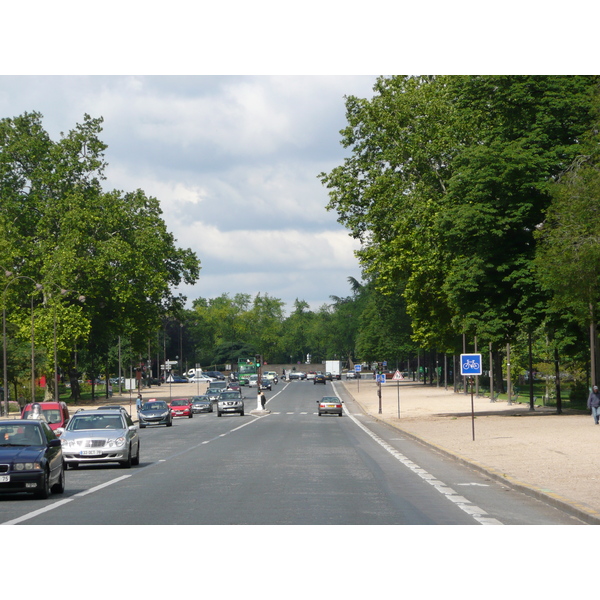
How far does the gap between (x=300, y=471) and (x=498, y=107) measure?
2838 centimetres

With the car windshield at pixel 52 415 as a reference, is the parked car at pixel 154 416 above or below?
below

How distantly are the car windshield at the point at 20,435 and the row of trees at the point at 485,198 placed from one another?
20.8 m

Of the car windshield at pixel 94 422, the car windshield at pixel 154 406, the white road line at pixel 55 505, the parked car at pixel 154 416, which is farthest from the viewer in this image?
the car windshield at pixel 154 406


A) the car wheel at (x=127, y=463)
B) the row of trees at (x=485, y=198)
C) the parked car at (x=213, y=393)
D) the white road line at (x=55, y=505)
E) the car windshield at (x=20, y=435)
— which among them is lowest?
the parked car at (x=213, y=393)

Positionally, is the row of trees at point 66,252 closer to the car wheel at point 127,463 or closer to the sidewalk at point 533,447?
the sidewalk at point 533,447

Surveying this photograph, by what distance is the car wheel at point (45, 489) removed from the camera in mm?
16703

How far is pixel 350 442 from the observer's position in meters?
34.6

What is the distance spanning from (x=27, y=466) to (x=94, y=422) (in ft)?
29.5

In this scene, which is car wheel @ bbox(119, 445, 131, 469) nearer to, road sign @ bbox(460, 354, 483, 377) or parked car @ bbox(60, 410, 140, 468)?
parked car @ bbox(60, 410, 140, 468)

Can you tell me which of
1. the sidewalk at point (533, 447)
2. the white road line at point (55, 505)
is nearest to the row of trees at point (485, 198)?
the sidewalk at point (533, 447)

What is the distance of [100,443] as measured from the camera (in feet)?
79.7

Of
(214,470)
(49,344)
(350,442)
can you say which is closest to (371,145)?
(350,442)

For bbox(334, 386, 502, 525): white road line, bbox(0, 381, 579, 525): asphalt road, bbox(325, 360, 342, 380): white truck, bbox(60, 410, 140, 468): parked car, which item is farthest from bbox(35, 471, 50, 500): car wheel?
bbox(325, 360, 342, 380): white truck

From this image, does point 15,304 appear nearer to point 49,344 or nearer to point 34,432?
point 49,344
